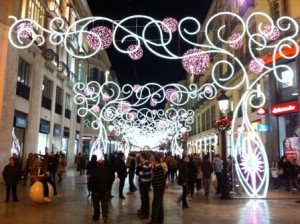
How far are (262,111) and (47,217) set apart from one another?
15.5 metres

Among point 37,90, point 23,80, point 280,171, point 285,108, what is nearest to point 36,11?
point 23,80

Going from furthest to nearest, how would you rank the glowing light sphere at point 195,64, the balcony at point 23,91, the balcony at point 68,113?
the balcony at point 68,113 < the balcony at point 23,91 < the glowing light sphere at point 195,64

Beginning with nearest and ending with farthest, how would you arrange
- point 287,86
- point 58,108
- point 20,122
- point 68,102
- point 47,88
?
1. point 287,86
2. point 20,122
3. point 47,88
4. point 58,108
5. point 68,102

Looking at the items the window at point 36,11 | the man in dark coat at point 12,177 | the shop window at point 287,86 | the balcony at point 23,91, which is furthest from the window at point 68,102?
the man in dark coat at point 12,177

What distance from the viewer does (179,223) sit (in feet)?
29.7

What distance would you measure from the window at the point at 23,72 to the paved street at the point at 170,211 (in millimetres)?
10907

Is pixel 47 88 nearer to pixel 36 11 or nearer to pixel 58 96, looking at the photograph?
pixel 58 96

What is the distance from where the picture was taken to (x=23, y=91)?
77.0ft

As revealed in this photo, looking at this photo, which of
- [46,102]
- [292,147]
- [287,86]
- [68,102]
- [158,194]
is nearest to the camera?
[158,194]

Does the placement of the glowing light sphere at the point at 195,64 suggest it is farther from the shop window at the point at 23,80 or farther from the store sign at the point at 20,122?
the shop window at the point at 23,80

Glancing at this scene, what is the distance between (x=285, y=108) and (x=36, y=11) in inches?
713

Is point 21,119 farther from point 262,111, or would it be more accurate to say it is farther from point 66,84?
point 262,111

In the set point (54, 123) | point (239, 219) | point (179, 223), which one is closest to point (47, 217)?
point (179, 223)

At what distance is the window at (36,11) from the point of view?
79.3 ft
